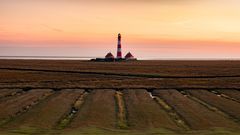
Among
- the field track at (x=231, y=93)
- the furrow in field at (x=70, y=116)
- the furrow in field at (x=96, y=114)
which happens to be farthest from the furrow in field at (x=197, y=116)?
the furrow in field at (x=70, y=116)

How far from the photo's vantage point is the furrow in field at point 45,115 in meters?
19.7

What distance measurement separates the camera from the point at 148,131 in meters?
18.4

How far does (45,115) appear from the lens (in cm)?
2244

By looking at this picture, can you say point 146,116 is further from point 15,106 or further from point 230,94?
point 230,94

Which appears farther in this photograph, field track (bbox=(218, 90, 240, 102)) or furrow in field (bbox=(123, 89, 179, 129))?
field track (bbox=(218, 90, 240, 102))

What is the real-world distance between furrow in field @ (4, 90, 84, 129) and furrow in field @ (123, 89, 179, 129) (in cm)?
399

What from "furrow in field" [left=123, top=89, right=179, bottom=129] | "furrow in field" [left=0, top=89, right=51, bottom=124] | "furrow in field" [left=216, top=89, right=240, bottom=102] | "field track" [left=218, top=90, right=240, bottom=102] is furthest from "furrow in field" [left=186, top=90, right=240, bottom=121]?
"furrow in field" [left=0, top=89, right=51, bottom=124]

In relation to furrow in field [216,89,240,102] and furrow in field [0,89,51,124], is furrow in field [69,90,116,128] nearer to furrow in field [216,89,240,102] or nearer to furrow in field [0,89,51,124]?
furrow in field [0,89,51,124]

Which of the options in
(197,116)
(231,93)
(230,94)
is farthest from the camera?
(231,93)

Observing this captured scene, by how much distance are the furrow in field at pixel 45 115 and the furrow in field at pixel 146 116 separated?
157 inches

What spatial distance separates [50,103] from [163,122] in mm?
10082

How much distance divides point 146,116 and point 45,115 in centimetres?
576

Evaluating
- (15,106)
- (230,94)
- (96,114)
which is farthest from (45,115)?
(230,94)

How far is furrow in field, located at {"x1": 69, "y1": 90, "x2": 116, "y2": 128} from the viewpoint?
2002 cm
